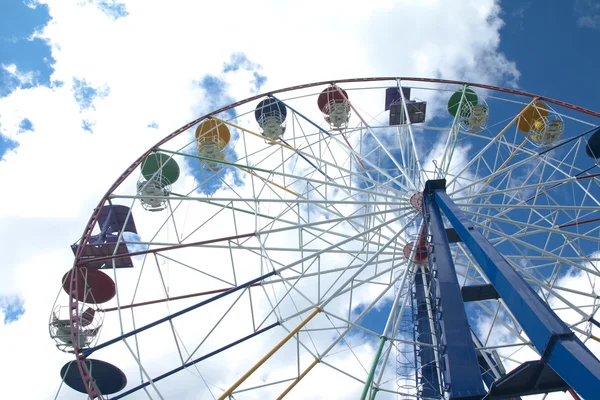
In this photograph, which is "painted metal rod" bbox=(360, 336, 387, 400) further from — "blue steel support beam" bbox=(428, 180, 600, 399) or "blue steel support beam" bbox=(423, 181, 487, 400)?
"blue steel support beam" bbox=(428, 180, 600, 399)

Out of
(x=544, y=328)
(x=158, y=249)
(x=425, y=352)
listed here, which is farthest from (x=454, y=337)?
(x=158, y=249)

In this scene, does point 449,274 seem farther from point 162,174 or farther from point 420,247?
point 162,174

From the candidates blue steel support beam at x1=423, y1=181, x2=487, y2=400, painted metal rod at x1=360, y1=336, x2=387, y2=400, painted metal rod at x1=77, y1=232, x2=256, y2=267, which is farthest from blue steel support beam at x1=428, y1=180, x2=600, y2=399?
painted metal rod at x1=77, y1=232, x2=256, y2=267

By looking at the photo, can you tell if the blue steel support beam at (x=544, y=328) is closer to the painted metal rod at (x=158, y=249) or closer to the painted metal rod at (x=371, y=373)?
the painted metal rod at (x=371, y=373)

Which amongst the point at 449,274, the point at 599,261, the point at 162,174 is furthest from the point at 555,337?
the point at 162,174

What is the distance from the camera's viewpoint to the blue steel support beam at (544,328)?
5.74m

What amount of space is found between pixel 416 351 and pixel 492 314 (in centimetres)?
311

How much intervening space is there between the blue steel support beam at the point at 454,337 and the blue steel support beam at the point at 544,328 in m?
0.90

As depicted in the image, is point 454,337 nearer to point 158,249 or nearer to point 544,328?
point 544,328

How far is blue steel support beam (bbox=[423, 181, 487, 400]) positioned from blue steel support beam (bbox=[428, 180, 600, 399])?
0.90 meters

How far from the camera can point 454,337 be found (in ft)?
27.5

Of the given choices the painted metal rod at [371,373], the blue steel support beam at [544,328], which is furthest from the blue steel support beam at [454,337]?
the painted metal rod at [371,373]

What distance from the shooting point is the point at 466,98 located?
63.8 feet

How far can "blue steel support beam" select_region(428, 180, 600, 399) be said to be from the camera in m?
5.74
